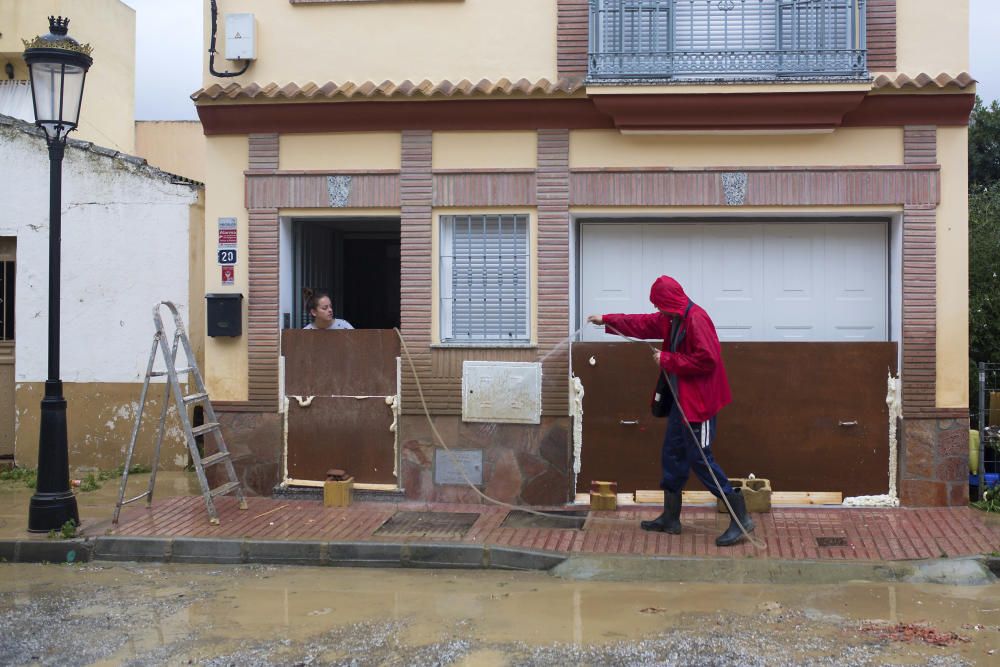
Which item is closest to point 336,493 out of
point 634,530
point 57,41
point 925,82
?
point 634,530

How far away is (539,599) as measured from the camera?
23.3ft

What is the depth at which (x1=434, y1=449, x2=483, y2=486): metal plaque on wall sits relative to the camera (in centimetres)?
974

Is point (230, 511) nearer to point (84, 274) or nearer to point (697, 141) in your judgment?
point (84, 274)

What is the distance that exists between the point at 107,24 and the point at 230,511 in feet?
Result: 45.5

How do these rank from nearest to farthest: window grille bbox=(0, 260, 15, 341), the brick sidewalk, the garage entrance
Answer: the brick sidewalk → the garage entrance → window grille bbox=(0, 260, 15, 341)

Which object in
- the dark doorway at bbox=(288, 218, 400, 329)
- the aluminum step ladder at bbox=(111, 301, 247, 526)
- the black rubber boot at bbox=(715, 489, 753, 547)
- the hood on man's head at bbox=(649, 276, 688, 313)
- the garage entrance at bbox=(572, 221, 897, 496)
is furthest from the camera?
the dark doorway at bbox=(288, 218, 400, 329)

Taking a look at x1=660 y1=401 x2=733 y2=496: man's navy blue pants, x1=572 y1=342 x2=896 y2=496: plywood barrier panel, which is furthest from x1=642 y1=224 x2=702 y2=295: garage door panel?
x1=660 y1=401 x2=733 y2=496: man's navy blue pants

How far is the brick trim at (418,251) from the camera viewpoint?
9766 mm

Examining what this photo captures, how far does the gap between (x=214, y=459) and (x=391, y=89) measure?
3510mm

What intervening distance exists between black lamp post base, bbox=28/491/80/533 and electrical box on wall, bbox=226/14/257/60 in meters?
4.11

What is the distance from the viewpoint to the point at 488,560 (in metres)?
8.03

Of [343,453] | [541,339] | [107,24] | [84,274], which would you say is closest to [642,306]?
[541,339]

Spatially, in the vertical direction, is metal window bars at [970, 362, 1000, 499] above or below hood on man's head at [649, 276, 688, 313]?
below

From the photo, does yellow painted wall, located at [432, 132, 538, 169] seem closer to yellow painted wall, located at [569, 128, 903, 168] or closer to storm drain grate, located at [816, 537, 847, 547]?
yellow painted wall, located at [569, 128, 903, 168]
